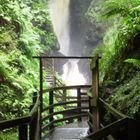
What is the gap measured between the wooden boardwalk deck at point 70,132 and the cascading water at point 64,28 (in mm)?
27264

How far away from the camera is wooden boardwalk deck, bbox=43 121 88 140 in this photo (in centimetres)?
850

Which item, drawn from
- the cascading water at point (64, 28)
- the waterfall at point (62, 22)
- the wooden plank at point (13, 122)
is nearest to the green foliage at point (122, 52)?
the wooden plank at point (13, 122)

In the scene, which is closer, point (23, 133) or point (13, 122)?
point (13, 122)

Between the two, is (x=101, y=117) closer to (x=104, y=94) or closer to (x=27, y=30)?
(x=104, y=94)

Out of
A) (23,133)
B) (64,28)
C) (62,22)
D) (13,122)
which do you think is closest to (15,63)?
(23,133)

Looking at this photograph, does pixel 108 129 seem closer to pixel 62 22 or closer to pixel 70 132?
pixel 70 132

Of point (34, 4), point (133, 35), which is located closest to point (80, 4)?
point (34, 4)

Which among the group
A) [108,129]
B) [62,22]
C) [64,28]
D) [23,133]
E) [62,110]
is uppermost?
[62,22]

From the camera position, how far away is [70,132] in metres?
9.22

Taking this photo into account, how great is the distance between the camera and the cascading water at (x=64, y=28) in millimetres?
38094

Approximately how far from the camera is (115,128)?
325 cm

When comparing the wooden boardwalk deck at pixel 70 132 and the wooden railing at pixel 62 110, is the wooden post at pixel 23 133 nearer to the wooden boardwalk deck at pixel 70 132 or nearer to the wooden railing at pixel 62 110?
the wooden railing at pixel 62 110

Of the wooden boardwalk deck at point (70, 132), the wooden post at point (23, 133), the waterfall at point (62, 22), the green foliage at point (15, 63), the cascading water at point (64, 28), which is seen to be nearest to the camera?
the wooden post at point (23, 133)

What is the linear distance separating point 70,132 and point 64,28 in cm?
3398
